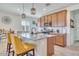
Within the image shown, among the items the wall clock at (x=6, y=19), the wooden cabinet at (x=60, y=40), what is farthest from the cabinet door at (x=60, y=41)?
the wall clock at (x=6, y=19)

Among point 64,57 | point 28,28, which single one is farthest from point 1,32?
point 64,57

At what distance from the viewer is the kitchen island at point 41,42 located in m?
1.55

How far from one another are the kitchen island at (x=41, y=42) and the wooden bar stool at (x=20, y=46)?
6 centimetres

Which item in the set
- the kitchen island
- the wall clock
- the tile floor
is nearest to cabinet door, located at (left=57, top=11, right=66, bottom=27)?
the kitchen island

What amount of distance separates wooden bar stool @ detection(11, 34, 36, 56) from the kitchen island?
0.06 metres

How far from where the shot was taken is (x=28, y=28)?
150cm

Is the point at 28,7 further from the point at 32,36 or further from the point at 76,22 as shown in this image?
the point at 76,22

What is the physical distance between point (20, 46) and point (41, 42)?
13.2 inches

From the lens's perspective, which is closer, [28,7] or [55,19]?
[28,7]

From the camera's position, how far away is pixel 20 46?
154cm

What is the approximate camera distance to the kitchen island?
1.55 meters

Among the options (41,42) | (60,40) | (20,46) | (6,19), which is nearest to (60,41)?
(60,40)

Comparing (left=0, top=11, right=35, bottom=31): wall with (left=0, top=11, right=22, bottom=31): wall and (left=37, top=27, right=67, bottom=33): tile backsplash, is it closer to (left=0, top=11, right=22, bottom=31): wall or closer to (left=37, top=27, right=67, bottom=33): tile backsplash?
(left=0, top=11, right=22, bottom=31): wall

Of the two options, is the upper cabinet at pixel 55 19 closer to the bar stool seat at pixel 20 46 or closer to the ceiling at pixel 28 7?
the ceiling at pixel 28 7
